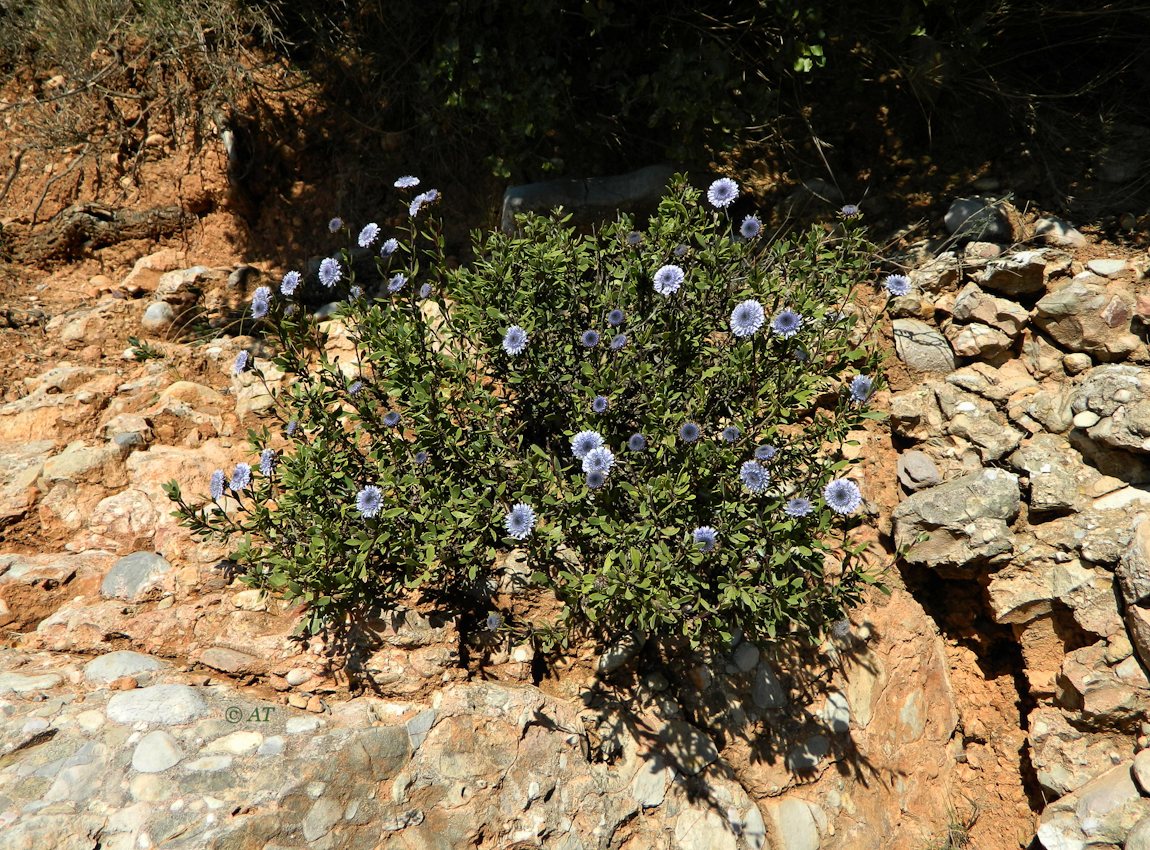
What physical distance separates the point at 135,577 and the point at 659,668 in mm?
2109

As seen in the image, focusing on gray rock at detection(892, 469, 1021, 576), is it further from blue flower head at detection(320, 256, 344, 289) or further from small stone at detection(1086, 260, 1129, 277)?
blue flower head at detection(320, 256, 344, 289)

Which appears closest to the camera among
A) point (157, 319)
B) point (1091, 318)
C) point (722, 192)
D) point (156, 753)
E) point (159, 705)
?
point (156, 753)

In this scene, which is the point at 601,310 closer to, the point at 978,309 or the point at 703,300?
the point at 703,300

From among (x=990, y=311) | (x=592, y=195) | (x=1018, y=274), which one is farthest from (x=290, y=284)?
(x=1018, y=274)

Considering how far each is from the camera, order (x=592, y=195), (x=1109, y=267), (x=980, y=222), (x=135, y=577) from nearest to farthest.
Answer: (x=135, y=577) < (x=1109, y=267) < (x=980, y=222) < (x=592, y=195)

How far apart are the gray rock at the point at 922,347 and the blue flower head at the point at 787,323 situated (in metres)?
1.59

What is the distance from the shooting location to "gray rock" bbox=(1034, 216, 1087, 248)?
169 inches

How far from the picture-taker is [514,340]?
10.00ft

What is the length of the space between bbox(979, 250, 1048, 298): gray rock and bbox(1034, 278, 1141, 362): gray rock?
118 mm

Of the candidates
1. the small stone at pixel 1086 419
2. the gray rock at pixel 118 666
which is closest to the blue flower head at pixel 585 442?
the gray rock at pixel 118 666

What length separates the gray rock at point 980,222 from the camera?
14.4ft

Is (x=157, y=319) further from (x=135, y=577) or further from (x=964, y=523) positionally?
(x=964, y=523)

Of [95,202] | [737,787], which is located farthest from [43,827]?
[95,202]

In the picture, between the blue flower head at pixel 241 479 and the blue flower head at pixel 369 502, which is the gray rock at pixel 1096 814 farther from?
the blue flower head at pixel 241 479
